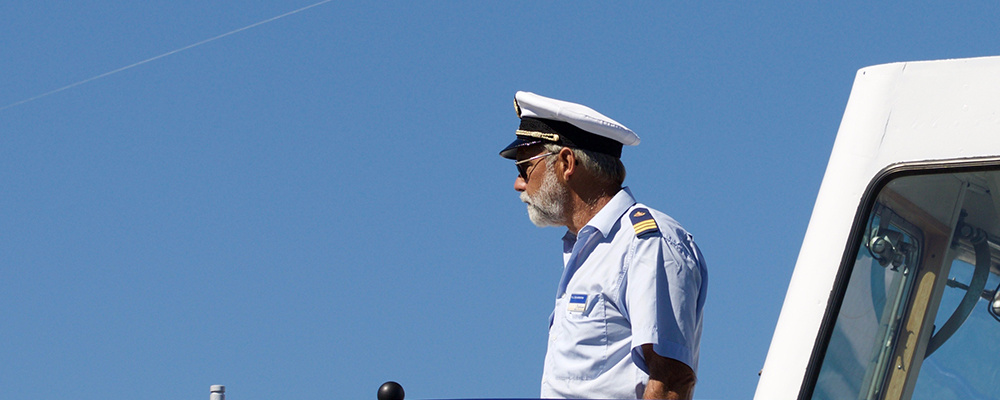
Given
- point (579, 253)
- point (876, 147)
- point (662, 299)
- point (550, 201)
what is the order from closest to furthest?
1. point (876, 147)
2. point (662, 299)
3. point (579, 253)
4. point (550, 201)

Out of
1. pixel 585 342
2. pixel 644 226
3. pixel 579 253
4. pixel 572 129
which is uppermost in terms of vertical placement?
pixel 572 129

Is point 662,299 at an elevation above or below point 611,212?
below

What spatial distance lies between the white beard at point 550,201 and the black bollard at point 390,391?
1021 millimetres

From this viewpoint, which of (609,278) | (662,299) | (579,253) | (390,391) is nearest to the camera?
(390,391)

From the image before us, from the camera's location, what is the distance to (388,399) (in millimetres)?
2641

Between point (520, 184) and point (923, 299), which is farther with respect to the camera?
point (520, 184)

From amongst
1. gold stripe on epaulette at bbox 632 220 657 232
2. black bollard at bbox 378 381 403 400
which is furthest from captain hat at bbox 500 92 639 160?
black bollard at bbox 378 381 403 400

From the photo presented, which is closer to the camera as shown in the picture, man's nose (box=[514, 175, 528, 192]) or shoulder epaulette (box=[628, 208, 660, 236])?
shoulder epaulette (box=[628, 208, 660, 236])

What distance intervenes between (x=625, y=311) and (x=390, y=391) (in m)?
0.76

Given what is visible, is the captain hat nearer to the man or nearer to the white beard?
the man

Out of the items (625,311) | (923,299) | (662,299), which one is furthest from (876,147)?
(625,311)

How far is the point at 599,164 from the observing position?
3.52 metres

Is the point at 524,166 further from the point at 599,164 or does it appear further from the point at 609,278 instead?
the point at 609,278

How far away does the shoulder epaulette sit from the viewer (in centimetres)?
317
